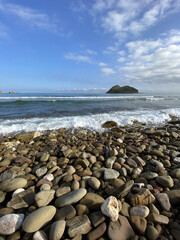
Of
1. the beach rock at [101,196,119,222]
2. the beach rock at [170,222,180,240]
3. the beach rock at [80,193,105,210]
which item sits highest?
the beach rock at [101,196,119,222]

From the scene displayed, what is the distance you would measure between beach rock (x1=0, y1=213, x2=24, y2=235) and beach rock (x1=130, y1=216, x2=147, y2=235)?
1298 millimetres

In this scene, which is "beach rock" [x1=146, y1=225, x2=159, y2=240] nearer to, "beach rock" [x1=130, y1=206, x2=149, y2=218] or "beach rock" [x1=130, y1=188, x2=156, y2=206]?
"beach rock" [x1=130, y1=206, x2=149, y2=218]

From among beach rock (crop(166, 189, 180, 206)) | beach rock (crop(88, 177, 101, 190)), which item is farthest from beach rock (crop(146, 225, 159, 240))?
beach rock (crop(88, 177, 101, 190))

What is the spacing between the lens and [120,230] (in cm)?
124

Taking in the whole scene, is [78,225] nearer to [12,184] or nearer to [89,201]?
[89,201]

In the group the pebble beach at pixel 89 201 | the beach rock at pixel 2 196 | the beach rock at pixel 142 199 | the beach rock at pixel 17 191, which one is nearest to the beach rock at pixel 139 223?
the pebble beach at pixel 89 201

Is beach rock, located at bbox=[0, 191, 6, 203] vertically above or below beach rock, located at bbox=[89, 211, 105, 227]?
below

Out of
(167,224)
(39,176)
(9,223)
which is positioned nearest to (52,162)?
(39,176)

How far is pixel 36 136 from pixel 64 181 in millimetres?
2928

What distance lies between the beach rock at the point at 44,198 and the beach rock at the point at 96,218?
2.01ft

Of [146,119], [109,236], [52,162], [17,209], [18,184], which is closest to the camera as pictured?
[109,236]

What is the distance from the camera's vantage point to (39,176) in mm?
2230

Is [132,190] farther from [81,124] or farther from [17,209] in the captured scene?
[81,124]

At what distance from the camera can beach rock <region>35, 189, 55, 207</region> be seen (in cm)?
155
